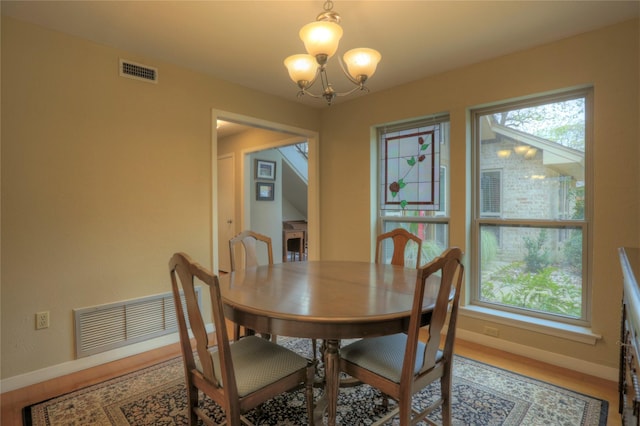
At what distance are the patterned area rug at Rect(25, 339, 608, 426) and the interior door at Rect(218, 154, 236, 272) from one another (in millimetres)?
3345

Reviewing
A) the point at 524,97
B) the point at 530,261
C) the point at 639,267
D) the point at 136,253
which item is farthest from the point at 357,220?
the point at 639,267

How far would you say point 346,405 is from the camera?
1.91 metres

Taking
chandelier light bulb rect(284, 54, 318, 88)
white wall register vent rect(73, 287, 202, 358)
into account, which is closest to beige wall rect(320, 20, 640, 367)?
chandelier light bulb rect(284, 54, 318, 88)

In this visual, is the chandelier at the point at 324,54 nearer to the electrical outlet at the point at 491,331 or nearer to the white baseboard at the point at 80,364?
the electrical outlet at the point at 491,331

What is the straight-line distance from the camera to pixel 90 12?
2.06 metres

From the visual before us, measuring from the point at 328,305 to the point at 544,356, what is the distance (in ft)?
6.78

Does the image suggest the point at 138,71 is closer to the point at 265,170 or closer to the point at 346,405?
the point at 346,405

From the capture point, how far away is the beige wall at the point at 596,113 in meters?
2.14

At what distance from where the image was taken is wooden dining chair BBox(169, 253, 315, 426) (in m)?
1.25

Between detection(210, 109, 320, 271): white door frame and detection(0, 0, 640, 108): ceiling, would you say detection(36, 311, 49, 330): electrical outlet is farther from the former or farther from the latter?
detection(0, 0, 640, 108): ceiling

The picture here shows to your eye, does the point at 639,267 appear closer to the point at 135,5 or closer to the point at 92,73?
the point at 135,5

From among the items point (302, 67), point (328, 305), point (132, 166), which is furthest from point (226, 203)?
point (328, 305)

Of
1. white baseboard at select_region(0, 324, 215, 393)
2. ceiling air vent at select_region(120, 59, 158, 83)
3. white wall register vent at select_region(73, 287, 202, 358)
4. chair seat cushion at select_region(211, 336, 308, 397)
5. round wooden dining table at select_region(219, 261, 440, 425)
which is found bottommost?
white baseboard at select_region(0, 324, 215, 393)

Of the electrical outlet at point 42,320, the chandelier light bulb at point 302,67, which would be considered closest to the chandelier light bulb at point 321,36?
the chandelier light bulb at point 302,67
